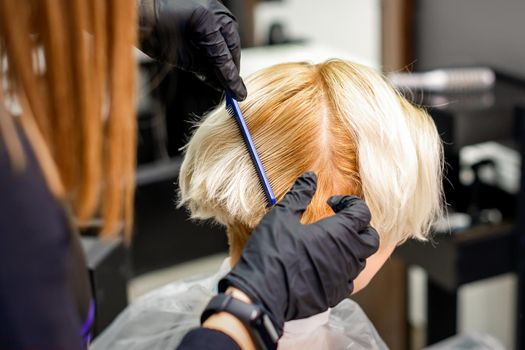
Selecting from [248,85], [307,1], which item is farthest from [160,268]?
[248,85]

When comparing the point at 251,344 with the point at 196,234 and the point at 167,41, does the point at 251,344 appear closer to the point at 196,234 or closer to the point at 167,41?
the point at 167,41

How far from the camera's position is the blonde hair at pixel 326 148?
115cm

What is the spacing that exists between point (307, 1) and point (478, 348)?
5.15ft

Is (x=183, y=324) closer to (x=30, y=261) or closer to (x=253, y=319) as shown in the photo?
(x=253, y=319)

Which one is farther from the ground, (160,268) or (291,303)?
(291,303)

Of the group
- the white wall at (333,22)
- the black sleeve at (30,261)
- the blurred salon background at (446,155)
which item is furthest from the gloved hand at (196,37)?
the white wall at (333,22)

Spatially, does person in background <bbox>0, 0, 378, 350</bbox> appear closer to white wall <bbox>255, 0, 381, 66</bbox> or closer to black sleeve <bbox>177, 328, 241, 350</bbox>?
black sleeve <bbox>177, 328, 241, 350</bbox>

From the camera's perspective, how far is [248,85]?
4.01 feet

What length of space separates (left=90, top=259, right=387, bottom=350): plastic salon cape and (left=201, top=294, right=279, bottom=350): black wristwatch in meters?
0.36

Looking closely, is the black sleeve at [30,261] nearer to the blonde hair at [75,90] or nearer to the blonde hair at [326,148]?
the blonde hair at [75,90]

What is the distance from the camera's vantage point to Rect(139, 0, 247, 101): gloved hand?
1109 millimetres

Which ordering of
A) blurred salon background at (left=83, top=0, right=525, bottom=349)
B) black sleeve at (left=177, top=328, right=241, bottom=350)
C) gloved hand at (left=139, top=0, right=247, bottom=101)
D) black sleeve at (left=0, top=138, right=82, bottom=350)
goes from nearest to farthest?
1. black sleeve at (left=0, top=138, right=82, bottom=350)
2. black sleeve at (left=177, top=328, right=241, bottom=350)
3. gloved hand at (left=139, top=0, right=247, bottom=101)
4. blurred salon background at (left=83, top=0, right=525, bottom=349)

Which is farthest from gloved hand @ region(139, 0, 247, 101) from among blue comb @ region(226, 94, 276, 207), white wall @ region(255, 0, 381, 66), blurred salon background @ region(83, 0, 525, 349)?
white wall @ region(255, 0, 381, 66)

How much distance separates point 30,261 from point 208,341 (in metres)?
0.31
